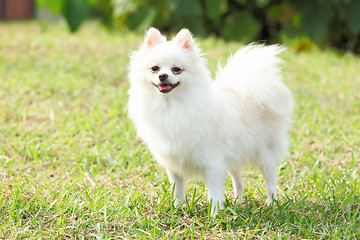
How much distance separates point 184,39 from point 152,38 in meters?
0.20

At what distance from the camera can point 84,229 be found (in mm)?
2973

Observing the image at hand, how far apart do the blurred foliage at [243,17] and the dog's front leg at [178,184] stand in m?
4.92

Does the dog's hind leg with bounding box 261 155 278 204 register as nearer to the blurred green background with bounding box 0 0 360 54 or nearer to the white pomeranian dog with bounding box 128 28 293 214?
the white pomeranian dog with bounding box 128 28 293 214

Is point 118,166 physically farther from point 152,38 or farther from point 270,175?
point 152,38

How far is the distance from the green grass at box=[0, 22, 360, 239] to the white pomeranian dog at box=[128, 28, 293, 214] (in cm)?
23

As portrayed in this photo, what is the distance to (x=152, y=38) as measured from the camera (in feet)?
10.3

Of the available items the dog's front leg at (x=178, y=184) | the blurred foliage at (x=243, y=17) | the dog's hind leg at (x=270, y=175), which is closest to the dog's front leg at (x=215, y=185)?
the dog's front leg at (x=178, y=184)

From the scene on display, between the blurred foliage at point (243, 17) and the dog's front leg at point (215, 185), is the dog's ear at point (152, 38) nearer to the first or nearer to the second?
the dog's front leg at point (215, 185)

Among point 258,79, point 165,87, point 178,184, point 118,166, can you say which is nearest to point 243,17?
point 118,166

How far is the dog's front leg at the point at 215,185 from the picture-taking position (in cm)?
317

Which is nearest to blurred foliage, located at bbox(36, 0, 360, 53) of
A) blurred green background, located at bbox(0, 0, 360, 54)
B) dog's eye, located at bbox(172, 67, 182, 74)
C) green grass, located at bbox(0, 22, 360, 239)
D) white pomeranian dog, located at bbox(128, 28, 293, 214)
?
blurred green background, located at bbox(0, 0, 360, 54)

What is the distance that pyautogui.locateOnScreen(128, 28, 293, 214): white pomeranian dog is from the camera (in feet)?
10.1

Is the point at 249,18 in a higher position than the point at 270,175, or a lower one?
higher

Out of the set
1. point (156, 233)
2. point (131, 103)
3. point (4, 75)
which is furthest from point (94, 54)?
point (156, 233)
